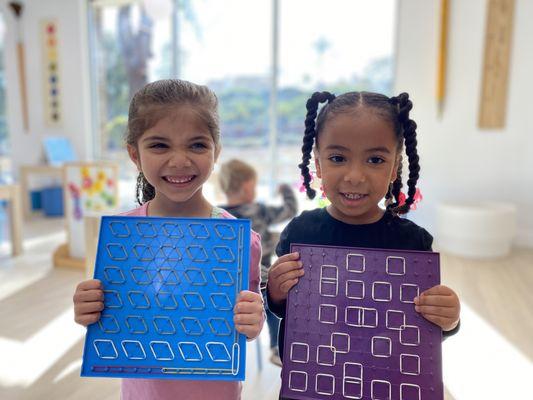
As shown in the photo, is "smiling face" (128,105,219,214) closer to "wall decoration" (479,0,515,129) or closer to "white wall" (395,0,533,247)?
"white wall" (395,0,533,247)

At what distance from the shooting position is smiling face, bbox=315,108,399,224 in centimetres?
96

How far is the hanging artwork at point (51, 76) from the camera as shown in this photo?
19.5 feet

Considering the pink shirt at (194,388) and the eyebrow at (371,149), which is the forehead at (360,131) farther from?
the pink shirt at (194,388)

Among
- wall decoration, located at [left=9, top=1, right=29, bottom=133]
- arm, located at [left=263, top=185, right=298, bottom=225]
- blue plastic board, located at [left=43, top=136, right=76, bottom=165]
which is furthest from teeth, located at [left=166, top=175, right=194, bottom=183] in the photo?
wall decoration, located at [left=9, top=1, right=29, bottom=133]

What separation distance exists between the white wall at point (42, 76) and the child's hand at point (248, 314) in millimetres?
5671

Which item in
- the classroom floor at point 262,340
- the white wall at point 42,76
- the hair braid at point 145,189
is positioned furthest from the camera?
the white wall at point 42,76

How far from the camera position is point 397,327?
866 mm

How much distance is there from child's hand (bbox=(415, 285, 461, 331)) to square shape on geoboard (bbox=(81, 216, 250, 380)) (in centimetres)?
35

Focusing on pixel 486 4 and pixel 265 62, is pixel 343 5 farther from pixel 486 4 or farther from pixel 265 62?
pixel 486 4

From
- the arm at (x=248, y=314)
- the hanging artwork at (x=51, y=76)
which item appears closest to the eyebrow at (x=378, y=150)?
the arm at (x=248, y=314)

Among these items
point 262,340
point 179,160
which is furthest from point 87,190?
point 179,160

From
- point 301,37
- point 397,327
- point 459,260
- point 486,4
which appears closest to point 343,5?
point 301,37

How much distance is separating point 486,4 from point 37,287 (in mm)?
4578

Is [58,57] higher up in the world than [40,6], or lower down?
lower down
